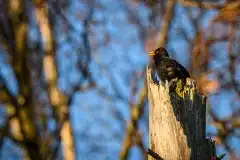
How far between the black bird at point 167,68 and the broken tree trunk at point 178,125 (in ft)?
0.58

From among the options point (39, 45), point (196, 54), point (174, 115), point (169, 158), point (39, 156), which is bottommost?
point (169, 158)

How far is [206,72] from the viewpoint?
7176 mm

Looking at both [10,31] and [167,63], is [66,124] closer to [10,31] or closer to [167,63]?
[10,31]

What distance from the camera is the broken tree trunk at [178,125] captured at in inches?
76.6

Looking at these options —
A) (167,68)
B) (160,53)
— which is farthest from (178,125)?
(160,53)

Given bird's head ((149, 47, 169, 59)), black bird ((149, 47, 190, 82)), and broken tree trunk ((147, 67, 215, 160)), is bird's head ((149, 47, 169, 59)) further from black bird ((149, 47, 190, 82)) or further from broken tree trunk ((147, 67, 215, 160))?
broken tree trunk ((147, 67, 215, 160))

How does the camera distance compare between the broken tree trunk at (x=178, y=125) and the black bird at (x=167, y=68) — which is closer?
the broken tree trunk at (x=178, y=125)

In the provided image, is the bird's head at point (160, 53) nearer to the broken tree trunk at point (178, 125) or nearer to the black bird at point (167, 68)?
the black bird at point (167, 68)

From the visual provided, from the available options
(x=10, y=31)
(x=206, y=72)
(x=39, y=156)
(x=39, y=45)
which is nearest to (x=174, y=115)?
(x=39, y=156)

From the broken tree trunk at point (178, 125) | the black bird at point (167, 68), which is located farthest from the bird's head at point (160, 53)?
the broken tree trunk at point (178, 125)

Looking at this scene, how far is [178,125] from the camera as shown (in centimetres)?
195

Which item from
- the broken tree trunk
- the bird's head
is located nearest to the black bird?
the bird's head

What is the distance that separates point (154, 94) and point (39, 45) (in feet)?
22.2

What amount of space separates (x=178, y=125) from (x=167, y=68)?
0.38 metres
